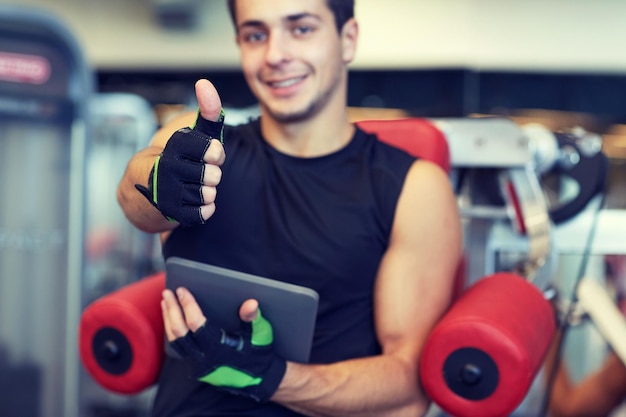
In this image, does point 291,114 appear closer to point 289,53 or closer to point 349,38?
point 289,53

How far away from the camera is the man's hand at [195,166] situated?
93 centimetres

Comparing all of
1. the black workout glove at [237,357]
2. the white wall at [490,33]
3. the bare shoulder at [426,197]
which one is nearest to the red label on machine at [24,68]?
the bare shoulder at [426,197]

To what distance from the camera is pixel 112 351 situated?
141 cm

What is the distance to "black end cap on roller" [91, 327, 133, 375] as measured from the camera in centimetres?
140

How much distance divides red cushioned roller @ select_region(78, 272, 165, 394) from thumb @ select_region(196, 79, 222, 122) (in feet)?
1.83

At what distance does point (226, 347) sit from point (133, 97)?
391 cm

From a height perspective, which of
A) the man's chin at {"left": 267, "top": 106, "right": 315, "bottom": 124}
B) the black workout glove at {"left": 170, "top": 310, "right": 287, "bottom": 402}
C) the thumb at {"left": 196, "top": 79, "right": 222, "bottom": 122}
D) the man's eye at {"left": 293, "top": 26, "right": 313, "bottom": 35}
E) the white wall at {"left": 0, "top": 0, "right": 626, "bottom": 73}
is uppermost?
the white wall at {"left": 0, "top": 0, "right": 626, "bottom": 73}

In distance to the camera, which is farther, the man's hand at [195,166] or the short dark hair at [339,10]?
the short dark hair at [339,10]

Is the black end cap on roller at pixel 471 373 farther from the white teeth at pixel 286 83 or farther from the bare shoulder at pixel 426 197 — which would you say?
the white teeth at pixel 286 83

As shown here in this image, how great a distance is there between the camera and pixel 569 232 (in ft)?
5.78

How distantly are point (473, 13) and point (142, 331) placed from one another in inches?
177

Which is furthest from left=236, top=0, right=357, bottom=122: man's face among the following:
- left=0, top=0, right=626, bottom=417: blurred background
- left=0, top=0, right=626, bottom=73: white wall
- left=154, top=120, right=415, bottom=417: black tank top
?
left=0, top=0, right=626, bottom=73: white wall

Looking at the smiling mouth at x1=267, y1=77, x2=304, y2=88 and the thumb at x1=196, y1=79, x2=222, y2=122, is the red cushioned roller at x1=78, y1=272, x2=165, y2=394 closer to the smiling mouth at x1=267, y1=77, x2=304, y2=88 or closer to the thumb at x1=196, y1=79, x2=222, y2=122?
the smiling mouth at x1=267, y1=77, x2=304, y2=88

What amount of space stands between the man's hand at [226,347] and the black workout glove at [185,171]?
20 cm
